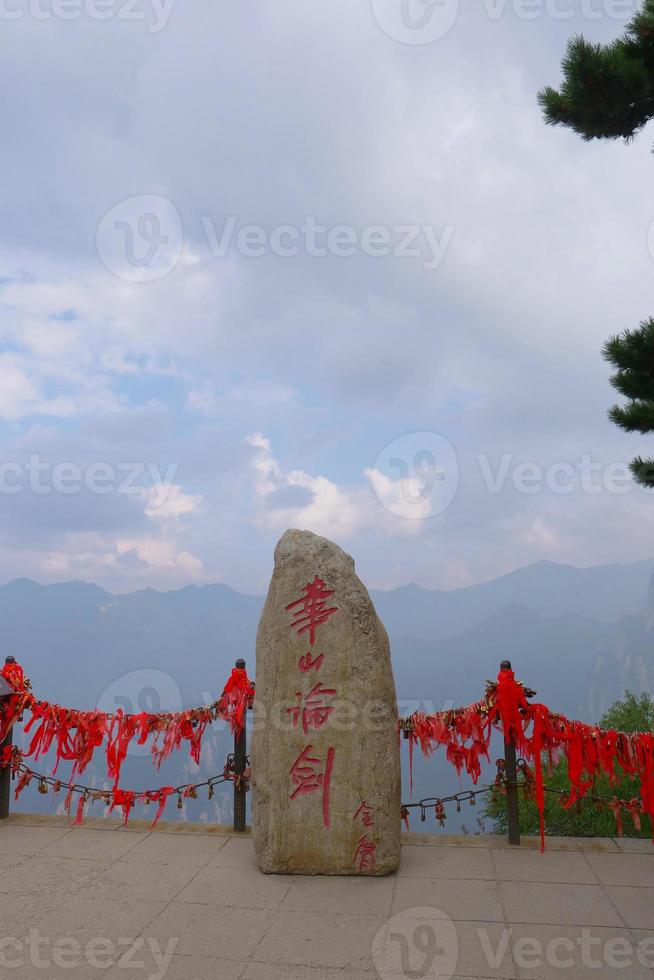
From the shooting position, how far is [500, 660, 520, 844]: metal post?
16.4 feet

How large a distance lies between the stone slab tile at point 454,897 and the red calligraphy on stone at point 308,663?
1.38 meters

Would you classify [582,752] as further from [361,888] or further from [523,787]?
[361,888]

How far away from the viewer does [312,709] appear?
449 centimetres

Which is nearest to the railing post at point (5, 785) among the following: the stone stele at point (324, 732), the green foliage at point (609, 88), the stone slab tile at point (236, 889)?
the stone slab tile at point (236, 889)

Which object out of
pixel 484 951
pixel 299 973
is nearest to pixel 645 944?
pixel 484 951

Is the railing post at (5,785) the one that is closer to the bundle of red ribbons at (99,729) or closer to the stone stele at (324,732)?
the bundle of red ribbons at (99,729)

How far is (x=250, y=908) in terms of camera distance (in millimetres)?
3861

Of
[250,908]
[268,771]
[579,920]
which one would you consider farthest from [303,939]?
[579,920]

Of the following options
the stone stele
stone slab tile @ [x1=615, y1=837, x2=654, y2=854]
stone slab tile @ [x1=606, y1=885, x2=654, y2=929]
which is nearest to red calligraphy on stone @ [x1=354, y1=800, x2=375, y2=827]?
the stone stele

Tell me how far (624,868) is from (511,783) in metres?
0.89

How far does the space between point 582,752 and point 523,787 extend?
520mm

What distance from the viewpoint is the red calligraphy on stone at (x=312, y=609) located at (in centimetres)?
457

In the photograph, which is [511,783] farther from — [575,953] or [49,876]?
[49,876]

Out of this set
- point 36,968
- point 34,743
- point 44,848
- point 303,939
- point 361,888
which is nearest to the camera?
point 36,968
